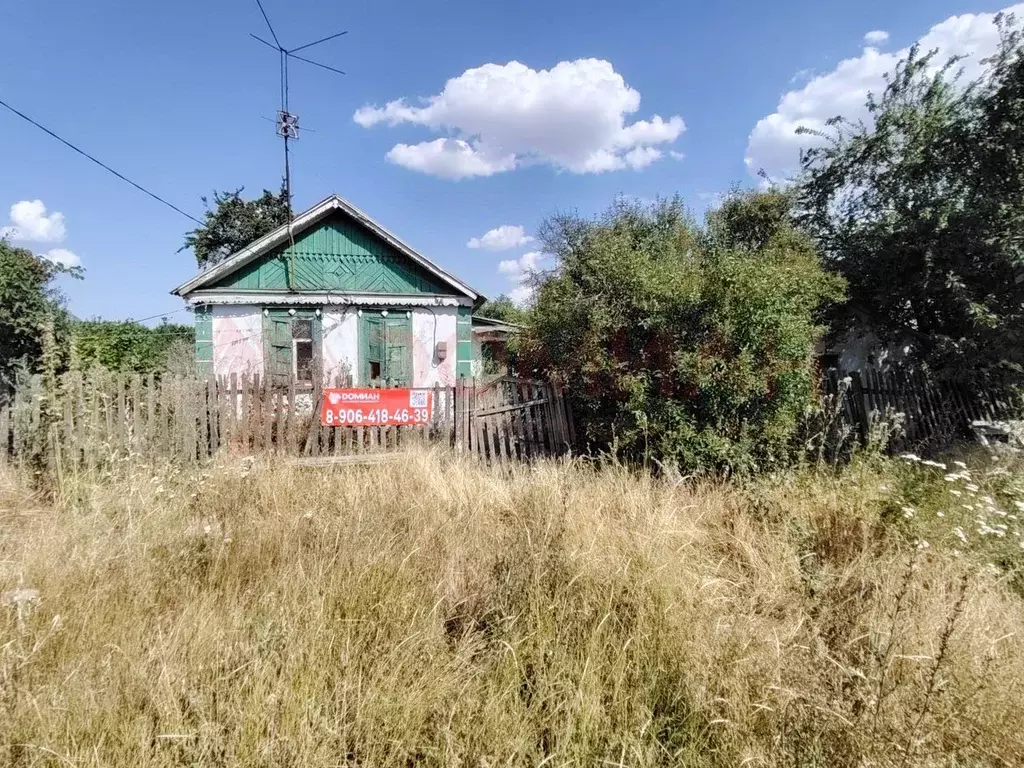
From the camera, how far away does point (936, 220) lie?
984 centimetres

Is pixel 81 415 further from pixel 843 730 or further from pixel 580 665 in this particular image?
pixel 843 730

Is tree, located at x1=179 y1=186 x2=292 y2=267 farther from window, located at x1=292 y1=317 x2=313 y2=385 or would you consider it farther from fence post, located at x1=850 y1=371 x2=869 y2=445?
fence post, located at x1=850 y1=371 x2=869 y2=445

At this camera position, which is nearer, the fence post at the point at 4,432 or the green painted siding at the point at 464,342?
the fence post at the point at 4,432

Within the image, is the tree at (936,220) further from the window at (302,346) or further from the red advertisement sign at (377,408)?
the window at (302,346)

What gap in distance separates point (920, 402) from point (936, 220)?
3.61m

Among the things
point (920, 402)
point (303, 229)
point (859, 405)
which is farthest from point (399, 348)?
point (920, 402)

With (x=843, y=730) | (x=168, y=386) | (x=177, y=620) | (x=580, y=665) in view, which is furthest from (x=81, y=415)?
(x=843, y=730)

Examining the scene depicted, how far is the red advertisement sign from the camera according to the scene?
22.1 ft

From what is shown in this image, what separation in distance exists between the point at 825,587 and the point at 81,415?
21.0 ft

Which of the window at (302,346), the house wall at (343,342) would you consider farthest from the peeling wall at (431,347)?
the window at (302,346)

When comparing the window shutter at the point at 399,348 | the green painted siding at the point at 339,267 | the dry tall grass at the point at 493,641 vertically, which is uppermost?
the green painted siding at the point at 339,267

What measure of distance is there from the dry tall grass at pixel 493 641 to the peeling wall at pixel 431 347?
1003 centimetres

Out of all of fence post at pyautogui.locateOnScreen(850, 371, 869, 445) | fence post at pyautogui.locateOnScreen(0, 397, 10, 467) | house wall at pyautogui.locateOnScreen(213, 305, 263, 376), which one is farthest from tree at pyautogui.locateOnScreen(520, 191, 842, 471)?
house wall at pyautogui.locateOnScreen(213, 305, 263, 376)

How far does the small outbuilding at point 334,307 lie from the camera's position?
42.0 feet
